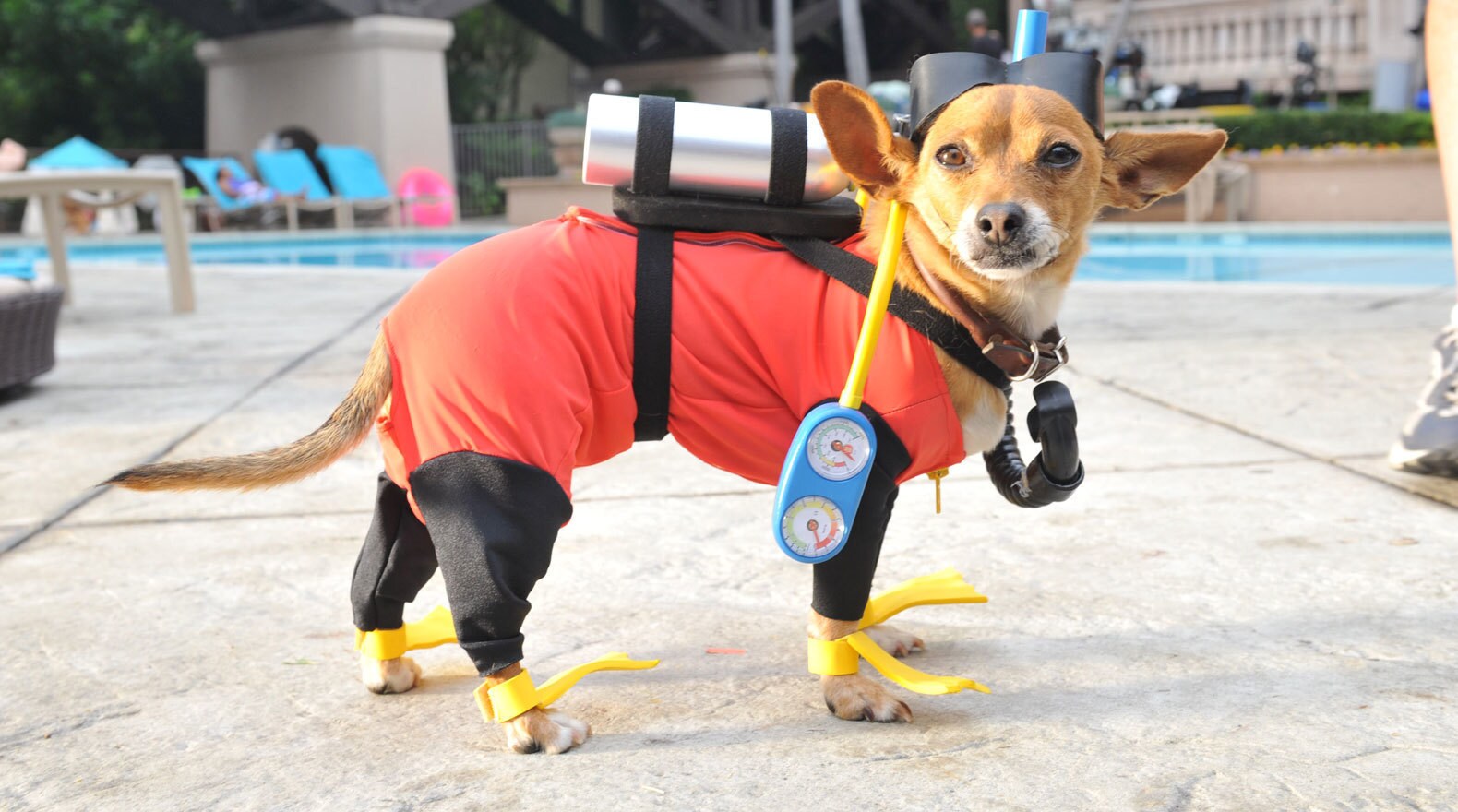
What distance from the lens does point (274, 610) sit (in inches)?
105

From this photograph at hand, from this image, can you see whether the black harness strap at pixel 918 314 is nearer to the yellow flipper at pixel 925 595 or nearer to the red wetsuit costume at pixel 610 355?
the red wetsuit costume at pixel 610 355

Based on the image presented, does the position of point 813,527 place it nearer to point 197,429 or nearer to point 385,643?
point 385,643

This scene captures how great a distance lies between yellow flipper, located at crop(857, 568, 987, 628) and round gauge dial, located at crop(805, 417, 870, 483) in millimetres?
673

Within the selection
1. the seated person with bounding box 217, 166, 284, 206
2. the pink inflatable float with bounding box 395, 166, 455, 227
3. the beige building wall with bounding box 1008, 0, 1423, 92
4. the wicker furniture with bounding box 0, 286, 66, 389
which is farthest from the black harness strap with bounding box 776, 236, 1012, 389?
the beige building wall with bounding box 1008, 0, 1423, 92

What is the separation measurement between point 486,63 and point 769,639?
2364 centimetres

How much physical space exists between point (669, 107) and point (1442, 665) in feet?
5.74

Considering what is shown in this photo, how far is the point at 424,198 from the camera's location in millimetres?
18578

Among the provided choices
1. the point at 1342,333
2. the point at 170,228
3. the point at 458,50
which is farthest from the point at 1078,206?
the point at 458,50


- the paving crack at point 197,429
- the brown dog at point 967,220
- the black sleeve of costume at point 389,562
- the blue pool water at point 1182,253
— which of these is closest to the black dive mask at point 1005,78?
the brown dog at point 967,220

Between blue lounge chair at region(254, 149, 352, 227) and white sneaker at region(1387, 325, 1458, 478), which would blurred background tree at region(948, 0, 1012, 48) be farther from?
white sneaker at region(1387, 325, 1458, 478)

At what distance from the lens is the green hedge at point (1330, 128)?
1405 centimetres

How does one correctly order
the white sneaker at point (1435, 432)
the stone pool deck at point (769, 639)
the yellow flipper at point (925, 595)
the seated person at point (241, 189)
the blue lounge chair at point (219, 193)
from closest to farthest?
the stone pool deck at point (769, 639)
the yellow flipper at point (925, 595)
the white sneaker at point (1435, 432)
the blue lounge chair at point (219, 193)
the seated person at point (241, 189)

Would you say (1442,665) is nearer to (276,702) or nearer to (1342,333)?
(276,702)

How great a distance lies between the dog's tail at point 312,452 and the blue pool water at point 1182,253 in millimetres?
6003
